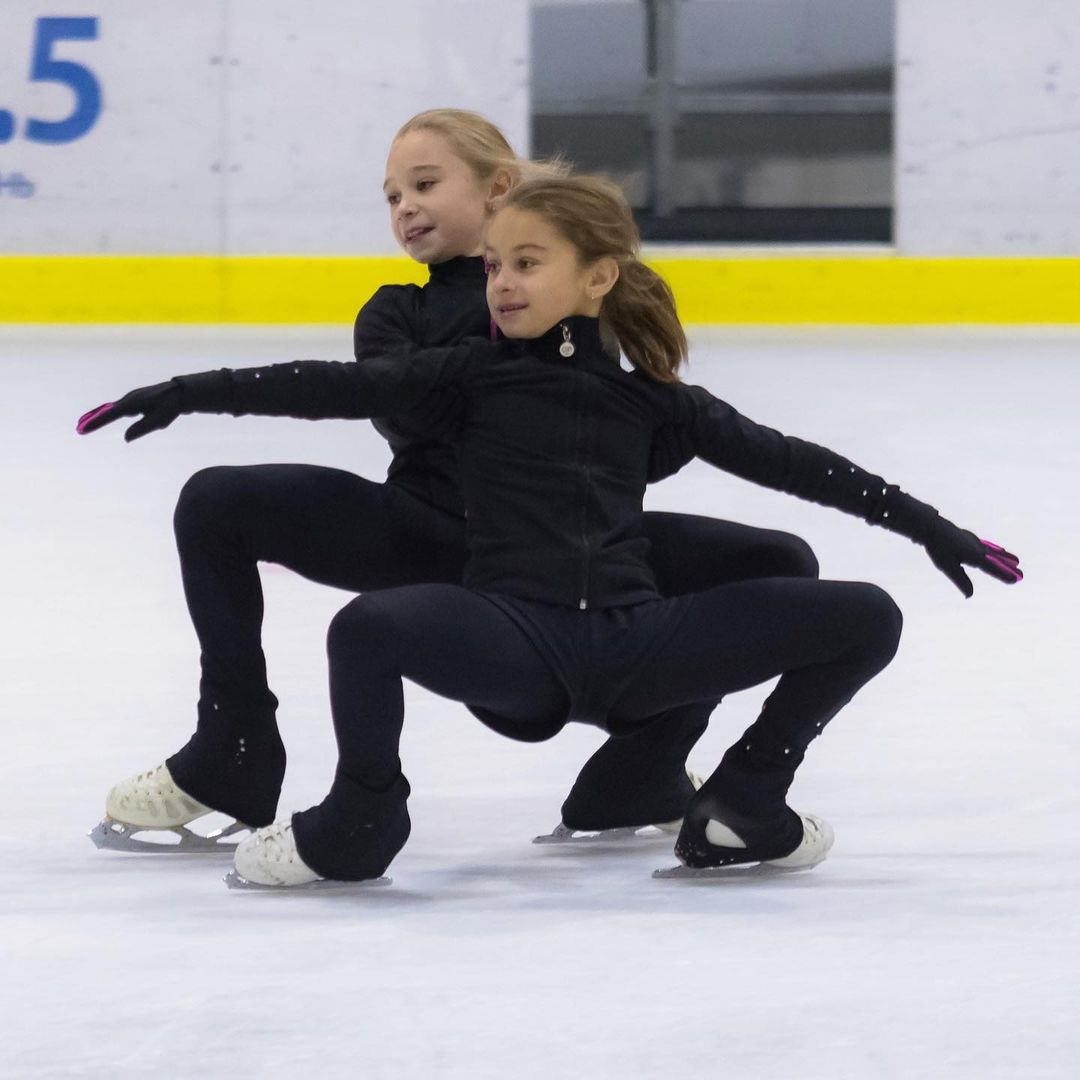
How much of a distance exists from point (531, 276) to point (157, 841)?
0.59m

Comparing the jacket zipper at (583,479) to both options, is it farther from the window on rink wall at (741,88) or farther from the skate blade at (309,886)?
the window on rink wall at (741,88)

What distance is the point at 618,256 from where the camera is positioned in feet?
5.93

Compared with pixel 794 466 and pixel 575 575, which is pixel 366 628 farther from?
pixel 794 466

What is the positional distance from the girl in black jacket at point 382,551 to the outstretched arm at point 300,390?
0.06 meters

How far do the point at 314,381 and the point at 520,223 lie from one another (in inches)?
8.4

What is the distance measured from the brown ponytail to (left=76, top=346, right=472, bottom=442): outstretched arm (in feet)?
0.42

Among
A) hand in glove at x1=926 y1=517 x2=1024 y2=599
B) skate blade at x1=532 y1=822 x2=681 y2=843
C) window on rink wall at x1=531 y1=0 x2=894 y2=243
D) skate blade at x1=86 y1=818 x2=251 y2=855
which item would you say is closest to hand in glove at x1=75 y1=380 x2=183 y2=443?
skate blade at x1=86 y1=818 x2=251 y2=855

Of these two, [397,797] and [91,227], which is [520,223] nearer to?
[397,797]

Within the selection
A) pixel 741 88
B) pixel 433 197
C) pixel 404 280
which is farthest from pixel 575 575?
pixel 741 88

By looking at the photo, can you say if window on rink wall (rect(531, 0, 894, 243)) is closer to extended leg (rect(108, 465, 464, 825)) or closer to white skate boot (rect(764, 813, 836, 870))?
extended leg (rect(108, 465, 464, 825))

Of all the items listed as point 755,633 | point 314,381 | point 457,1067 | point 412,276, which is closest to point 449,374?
point 314,381

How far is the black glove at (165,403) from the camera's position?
5.46 ft

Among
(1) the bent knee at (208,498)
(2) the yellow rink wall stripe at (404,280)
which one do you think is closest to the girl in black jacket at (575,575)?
(1) the bent knee at (208,498)

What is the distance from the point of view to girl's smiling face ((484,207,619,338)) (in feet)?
5.81
